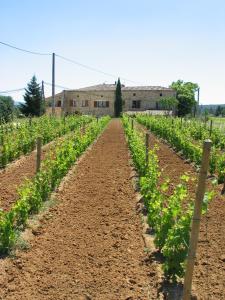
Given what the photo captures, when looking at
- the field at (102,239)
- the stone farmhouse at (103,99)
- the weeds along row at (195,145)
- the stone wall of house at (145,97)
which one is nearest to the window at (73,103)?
the stone farmhouse at (103,99)

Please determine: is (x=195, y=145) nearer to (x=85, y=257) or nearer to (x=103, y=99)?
(x=85, y=257)

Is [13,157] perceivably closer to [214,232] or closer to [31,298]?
[214,232]

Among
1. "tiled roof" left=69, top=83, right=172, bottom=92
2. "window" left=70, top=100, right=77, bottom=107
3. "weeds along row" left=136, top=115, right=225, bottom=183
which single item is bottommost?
"weeds along row" left=136, top=115, right=225, bottom=183

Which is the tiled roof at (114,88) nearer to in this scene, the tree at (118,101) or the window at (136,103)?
the window at (136,103)

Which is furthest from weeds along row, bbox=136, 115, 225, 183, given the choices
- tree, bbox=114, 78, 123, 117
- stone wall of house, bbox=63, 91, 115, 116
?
stone wall of house, bbox=63, 91, 115, 116

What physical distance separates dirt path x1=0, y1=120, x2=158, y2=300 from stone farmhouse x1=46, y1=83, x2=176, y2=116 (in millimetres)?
54913

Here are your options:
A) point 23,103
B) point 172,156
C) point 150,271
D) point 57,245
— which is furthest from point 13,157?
point 23,103

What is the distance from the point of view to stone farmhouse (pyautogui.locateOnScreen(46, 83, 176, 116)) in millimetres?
62844

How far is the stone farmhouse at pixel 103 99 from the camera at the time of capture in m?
62.8

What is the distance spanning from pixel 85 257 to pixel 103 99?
60110mm

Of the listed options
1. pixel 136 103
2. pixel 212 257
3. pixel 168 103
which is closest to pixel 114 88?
pixel 136 103

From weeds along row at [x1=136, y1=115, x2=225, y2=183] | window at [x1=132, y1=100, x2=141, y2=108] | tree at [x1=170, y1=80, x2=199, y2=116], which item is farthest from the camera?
tree at [x1=170, y1=80, x2=199, y2=116]

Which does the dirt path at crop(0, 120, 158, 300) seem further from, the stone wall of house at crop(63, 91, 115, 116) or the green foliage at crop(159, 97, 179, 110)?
the stone wall of house at crop(63, 91, 115, 116)

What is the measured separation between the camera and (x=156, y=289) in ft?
14.9
